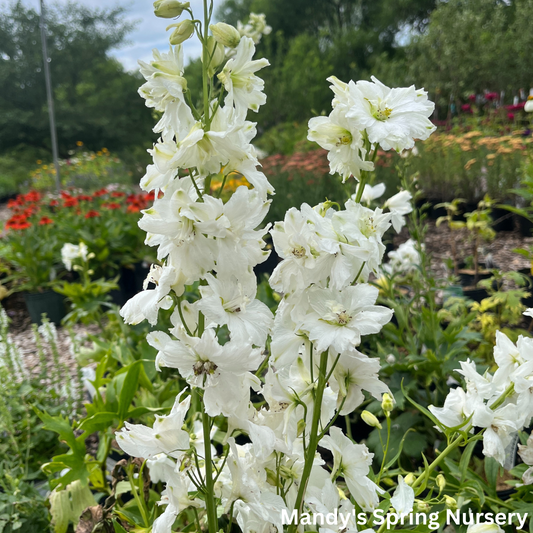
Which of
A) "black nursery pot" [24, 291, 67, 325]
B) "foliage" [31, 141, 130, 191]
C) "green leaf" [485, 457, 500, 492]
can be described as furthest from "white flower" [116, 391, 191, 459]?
"foliage" [31, 141, 130, 191]

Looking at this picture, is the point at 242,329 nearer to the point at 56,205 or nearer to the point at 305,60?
the point at 56,205

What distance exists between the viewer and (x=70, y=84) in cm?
1695

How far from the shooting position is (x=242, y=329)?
73 cm

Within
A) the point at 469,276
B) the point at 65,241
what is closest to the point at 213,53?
the point at 469,276

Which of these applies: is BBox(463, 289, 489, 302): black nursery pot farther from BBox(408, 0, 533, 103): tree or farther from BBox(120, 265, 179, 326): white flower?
BBox(408, 0, 533, 103): tree

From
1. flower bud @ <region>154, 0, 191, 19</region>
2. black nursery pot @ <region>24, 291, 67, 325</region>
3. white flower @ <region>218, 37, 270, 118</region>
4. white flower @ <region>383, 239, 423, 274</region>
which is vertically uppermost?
flower bud @ <region>154, 0, 191, 19</region>

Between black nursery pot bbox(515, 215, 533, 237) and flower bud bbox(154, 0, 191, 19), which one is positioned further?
black nursery pot bbox(515, 215, 533, 237)

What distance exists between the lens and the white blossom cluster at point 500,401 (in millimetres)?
827

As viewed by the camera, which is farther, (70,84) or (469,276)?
(70,84)

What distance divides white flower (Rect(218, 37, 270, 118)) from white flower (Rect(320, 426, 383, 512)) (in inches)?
23.0

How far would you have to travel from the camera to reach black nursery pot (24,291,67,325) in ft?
14.0

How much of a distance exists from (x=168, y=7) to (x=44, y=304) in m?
4.01

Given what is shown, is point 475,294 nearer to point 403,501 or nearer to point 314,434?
point 403,501

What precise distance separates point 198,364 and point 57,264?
4.72 meters
